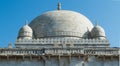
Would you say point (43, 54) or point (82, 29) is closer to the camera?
point (43, 54)

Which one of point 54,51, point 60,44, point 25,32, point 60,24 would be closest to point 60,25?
point 60,24

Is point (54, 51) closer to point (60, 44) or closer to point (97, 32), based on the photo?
point (60, 44)

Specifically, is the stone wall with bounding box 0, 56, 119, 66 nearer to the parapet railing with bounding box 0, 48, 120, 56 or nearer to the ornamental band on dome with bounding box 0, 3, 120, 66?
the ornamental band on dome with bounding box 0, 3, 120, 66

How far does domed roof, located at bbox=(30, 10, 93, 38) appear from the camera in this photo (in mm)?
50750

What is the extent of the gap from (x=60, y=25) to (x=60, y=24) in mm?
192

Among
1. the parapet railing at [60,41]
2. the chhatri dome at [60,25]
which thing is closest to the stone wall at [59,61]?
the parapet railing at [60,41]

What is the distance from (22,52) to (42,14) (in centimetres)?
1566

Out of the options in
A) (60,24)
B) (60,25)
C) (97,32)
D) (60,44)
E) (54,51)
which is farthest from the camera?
(60,24)

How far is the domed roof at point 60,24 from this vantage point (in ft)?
167

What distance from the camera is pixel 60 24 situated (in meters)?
51.6

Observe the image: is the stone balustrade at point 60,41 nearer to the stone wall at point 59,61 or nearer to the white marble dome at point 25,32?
the white marble dome at point 25,32

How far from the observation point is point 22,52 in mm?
39750

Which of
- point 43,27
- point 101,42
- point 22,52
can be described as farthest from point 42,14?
point 22,52

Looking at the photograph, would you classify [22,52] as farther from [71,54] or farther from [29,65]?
[71,54]
